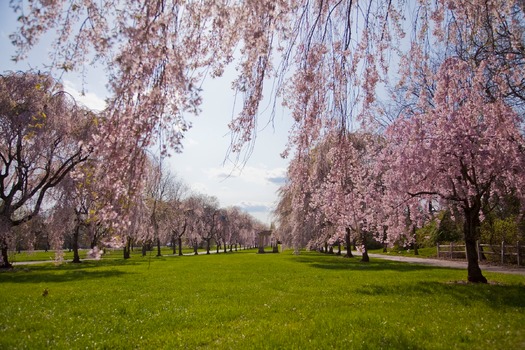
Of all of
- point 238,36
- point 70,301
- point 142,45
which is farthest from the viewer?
point 70,301

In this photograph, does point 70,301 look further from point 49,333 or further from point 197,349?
point 197,349

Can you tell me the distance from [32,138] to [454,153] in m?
17.4

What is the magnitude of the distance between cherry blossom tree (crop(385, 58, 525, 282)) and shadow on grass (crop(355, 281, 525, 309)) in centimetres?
187

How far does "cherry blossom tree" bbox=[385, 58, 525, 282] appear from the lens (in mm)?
10922

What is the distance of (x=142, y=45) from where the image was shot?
279 cm

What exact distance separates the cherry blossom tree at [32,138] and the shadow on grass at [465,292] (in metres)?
13.4

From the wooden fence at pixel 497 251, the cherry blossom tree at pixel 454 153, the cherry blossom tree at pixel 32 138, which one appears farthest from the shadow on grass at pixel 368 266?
the cherry blossom tree at pixel 32 138

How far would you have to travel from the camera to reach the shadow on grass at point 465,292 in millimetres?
8836

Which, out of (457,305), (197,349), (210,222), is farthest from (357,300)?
(210,222)

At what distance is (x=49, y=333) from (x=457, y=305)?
870 cm

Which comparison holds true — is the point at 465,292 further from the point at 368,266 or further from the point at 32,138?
the point at 32,138

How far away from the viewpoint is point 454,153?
1177cm

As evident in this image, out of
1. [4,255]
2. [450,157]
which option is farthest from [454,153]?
[4,255]

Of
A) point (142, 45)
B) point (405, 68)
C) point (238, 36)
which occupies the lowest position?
point (142, 45)
